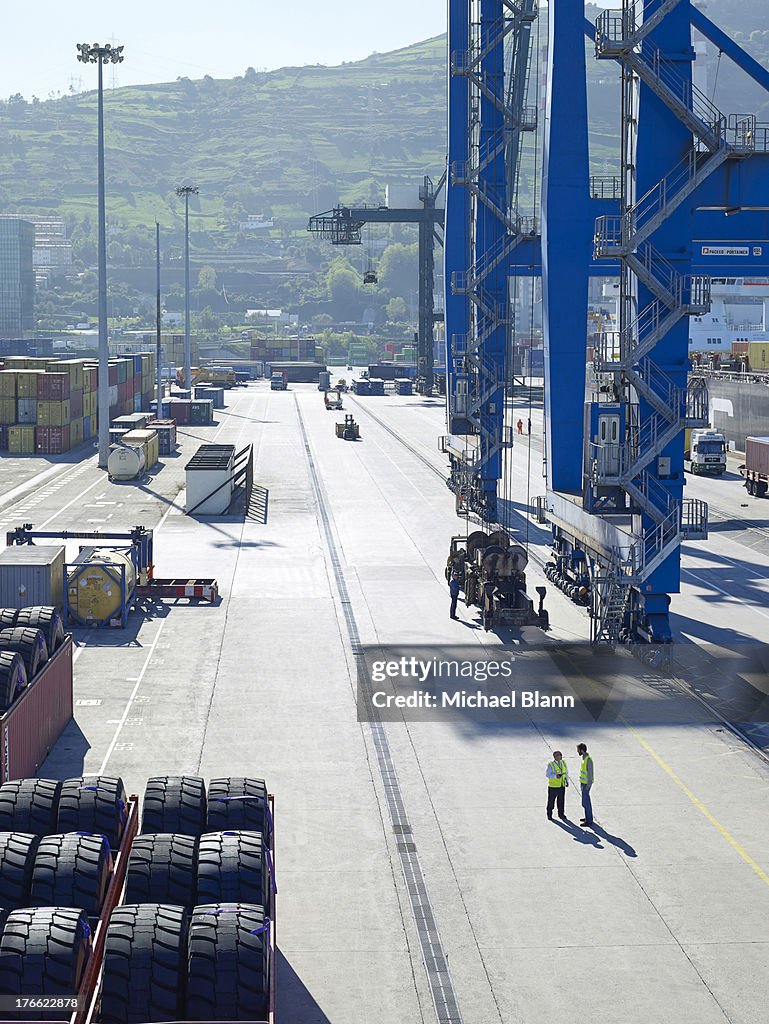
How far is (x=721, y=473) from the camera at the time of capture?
81.9 metres

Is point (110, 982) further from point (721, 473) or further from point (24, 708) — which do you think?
point (721, 473)

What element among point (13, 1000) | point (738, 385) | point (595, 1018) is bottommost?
point (595, 1018)

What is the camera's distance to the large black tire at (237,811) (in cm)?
2034

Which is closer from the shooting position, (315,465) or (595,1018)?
(595,1018)

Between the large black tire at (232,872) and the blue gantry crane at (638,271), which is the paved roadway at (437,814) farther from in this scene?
the blue gantry crane at (638,271)

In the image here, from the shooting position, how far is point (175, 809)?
68.1 feet

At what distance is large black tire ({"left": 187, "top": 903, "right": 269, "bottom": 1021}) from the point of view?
51.9 ft

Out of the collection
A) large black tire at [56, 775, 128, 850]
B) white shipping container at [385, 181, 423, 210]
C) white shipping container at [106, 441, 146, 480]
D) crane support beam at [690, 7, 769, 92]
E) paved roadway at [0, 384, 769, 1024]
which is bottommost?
paved roadway at [0, 384, 769, 1024]

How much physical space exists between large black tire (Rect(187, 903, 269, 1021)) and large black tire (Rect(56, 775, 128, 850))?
425cm

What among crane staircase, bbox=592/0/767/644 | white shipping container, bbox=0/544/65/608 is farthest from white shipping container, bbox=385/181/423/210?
white shipping container, bbox=0/544/65/608

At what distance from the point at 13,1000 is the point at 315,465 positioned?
237ft

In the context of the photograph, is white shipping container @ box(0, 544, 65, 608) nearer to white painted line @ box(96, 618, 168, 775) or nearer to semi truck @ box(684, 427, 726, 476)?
white painted line @ box(96, 618, 168, 775)

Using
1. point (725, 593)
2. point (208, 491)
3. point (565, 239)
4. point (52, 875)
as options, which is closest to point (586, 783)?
point (52, 875)

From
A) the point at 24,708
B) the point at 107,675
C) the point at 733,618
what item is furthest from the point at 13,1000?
the point at 733,618
